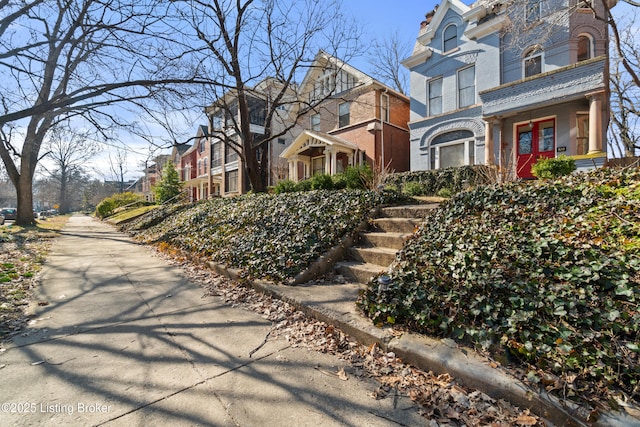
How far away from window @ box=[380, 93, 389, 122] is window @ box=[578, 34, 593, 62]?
744cm

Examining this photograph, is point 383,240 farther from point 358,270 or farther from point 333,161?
point 333,161

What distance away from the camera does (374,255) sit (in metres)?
3.95

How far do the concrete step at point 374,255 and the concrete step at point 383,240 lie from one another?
0.13 meters

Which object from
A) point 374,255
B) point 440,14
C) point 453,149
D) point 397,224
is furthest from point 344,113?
point 374,255

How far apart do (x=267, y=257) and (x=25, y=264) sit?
474 cm

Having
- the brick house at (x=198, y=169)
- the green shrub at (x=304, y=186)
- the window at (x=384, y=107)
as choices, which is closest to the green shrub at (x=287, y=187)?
the green shrub at (x=304, y=186)

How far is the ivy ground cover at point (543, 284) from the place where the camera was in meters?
1.72

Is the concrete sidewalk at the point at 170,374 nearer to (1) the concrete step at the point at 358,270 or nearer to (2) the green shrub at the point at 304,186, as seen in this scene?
(1) the concrete step at the point at 358,270

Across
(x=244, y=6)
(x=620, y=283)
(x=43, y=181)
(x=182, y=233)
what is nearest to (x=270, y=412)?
(x=620, y=283)

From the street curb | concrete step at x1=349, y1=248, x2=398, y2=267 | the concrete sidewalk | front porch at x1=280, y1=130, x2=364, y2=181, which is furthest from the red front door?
the concrete sidewalk

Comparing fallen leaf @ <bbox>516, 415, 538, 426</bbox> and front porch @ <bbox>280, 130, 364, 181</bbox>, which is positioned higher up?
front porch @ <bbox>280, 130, 364, 181</bbox>

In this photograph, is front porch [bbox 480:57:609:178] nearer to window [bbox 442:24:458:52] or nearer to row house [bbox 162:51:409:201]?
window [bbox 442:24:458:52]

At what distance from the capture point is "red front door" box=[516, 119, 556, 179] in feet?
33.7

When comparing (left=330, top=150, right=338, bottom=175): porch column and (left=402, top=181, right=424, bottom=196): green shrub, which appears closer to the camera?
Result: (left=402, top=181, right=424, bottom=196): green shrub
